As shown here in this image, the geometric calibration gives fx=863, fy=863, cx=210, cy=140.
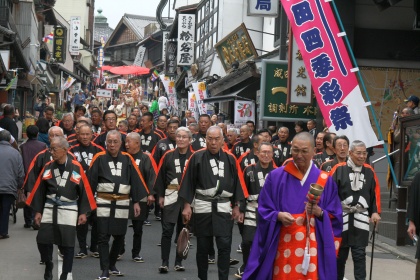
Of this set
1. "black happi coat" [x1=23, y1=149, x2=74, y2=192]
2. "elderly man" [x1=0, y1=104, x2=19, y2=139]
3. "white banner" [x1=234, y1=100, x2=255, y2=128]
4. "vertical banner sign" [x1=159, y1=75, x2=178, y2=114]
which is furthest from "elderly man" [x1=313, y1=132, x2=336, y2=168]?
"vertical banner sign" [x1=159, y1=75, x2=178, y2=114]

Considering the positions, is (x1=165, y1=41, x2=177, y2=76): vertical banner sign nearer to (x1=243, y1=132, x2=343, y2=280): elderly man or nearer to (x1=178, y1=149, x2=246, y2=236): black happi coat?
(x1=178, y1=149, x2=246, y2=236): black happi coat

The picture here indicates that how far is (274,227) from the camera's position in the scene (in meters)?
7.16

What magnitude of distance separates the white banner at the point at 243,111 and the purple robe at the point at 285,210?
20.4 m

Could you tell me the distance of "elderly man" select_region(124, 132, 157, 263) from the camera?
1191cm

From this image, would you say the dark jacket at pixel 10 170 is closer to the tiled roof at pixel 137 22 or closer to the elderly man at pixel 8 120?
the elderly man at pixel 8 120

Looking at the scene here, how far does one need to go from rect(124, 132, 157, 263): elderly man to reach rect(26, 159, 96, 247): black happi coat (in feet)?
6.01

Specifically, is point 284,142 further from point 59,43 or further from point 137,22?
point 137,22

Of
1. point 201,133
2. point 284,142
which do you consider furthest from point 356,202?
point 284,142

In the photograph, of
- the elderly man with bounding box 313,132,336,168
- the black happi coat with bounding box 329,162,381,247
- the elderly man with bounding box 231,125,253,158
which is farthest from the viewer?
the elderly man with bounding box 231,125,253,158

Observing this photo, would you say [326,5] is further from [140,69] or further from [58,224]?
[140,69]

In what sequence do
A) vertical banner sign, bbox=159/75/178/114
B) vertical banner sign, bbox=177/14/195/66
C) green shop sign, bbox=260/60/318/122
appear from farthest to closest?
vertical banner sign, bbox=159/75/178/114 → vertical banner sign, bbox=177/14/195/66 → green shop sign, bbox=260/60/318/122

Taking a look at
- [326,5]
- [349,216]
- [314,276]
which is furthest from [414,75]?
[314,276]

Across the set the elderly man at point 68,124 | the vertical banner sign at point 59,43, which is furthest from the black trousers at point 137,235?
the vertical banner sign at point 59,43

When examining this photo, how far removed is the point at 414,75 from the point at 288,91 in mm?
3724
